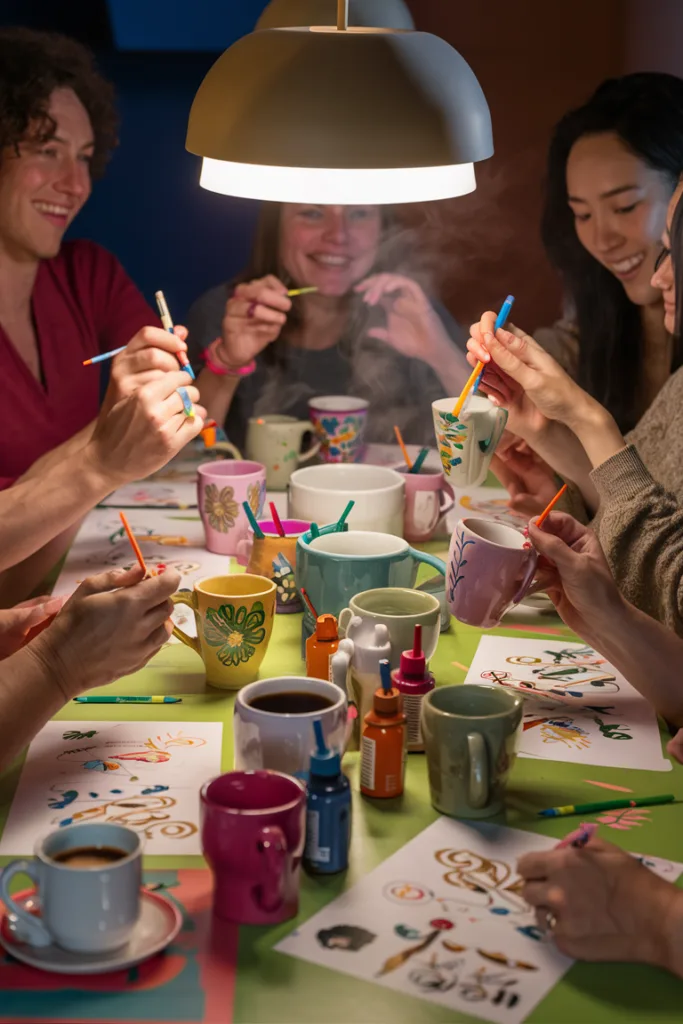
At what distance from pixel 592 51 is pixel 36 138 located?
127cm

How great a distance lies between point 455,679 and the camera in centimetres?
→ 146

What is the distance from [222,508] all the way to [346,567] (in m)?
0.46

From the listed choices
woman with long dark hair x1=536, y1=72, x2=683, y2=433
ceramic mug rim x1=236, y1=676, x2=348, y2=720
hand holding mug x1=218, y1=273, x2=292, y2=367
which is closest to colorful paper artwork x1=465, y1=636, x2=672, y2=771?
ceramic mug rim x1=236, y1=676, x2=348, y2=720

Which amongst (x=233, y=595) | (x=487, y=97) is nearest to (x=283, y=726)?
(x=233, y=595)

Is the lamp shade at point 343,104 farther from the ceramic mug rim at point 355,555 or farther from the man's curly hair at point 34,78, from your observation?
the man's curly hair at point 34,78

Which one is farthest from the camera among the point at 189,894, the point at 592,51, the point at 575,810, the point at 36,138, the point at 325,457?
the point at 592,51

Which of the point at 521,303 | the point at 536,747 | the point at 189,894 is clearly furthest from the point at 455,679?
the point at 521,303

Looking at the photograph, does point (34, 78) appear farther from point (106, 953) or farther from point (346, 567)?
point (106, 953)

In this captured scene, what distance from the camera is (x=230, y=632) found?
4.54 feet

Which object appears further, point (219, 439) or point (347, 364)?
point (347, 364)

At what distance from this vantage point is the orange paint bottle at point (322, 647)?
4.37 feet

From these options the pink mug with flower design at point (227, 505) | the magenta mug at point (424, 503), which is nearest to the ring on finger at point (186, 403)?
the pink mug with flower design at point (227, 505)

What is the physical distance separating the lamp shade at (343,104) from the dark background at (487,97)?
159 centimetres

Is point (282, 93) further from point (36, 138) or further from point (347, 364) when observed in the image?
point (347, 364)
